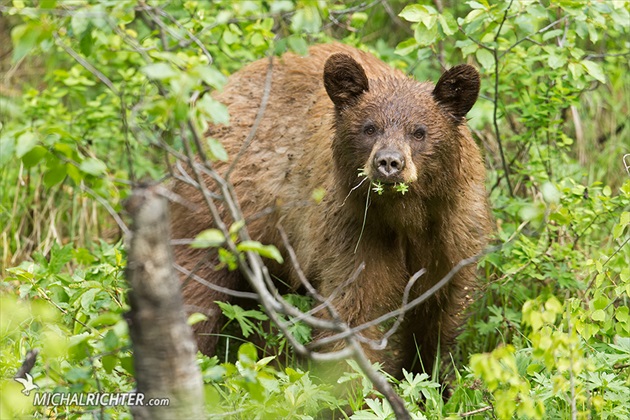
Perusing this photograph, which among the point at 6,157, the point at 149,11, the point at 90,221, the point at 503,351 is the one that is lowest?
the point at 90,221

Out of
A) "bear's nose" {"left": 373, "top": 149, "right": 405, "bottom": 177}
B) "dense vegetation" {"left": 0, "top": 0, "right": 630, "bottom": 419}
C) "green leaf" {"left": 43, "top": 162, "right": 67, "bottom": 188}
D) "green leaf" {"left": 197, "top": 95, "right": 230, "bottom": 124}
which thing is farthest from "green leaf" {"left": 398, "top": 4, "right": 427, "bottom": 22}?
"green leaf" {"left": 43, "top": 162, "right": 67, "bottom": 188}

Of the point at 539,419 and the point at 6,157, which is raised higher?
the point at 6,157

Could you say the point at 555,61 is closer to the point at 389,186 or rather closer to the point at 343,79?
the point at 343,79

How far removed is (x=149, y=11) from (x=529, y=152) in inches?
162

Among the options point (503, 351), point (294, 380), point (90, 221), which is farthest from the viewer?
point (90, 221)

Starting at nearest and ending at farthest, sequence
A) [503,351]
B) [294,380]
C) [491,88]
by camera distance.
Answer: [503,351]
[294,380]
[491,88]

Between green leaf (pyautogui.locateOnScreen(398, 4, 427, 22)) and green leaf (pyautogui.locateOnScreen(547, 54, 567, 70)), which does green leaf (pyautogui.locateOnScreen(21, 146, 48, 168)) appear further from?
green leaf (pyautogui.locateOnScreen(547, 54, 567, 70))

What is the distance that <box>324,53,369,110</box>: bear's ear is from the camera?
214 inches

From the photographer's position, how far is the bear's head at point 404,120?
5234mm

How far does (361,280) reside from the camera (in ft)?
17.9

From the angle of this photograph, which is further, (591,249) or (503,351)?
(591,249)

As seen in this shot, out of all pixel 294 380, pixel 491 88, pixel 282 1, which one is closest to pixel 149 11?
pixel 282 1

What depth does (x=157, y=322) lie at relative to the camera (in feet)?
10.2

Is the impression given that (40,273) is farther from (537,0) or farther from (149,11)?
(537,0)
